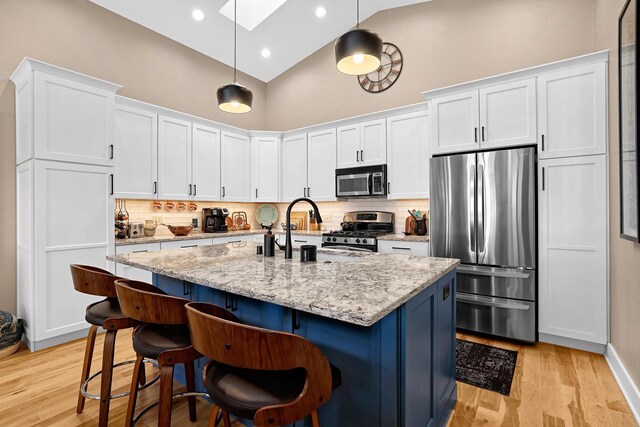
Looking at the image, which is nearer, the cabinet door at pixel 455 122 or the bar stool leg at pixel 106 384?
the bar stool leg at pixel 106 384

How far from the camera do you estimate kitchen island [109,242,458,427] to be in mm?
1228

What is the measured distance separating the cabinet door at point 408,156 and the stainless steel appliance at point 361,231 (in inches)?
18.1

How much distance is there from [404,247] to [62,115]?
3.76m

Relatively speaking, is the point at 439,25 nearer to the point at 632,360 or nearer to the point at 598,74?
the point at 598,74

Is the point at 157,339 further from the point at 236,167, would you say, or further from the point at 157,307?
the point at 236,167

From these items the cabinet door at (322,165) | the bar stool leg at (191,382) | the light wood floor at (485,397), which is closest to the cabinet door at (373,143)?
the cabinet door at (322,165)

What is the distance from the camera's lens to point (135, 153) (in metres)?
3.79

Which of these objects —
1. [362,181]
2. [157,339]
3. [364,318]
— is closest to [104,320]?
[157,339]

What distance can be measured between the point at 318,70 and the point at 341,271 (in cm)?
458

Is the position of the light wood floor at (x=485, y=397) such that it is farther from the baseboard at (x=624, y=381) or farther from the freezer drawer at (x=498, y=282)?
the freezer drawer at (x=498, y=282)

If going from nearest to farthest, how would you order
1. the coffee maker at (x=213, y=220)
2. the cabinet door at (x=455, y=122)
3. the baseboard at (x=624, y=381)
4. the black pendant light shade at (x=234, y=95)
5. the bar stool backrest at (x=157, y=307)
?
the bar stool backrest at (x=157, y=307) < the baseboard at (x=624, y=381) < the black pendant light shade at (x=234, y=95) < the cabinet door at (x=455, y=122) < the coffee maker at (x=213, y=220)

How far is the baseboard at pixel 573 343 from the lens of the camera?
9.03 feet

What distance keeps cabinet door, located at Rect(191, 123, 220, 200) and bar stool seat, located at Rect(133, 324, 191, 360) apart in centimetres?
305

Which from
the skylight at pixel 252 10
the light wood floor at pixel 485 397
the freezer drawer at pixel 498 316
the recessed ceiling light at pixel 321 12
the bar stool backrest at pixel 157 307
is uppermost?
the recessed ceiling light at pixel 321 12
